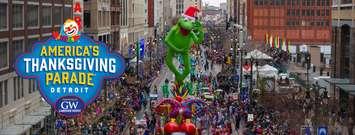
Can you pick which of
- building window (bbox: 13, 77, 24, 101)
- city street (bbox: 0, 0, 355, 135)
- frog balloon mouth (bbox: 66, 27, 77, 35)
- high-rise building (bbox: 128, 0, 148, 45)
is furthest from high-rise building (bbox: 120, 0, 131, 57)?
frog balloon mouth (bbox: 66, 27, 77, 35)

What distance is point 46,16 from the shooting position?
54406 millimetres

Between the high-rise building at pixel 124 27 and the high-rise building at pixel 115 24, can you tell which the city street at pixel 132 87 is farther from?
the high-rise building at pixel 124 27

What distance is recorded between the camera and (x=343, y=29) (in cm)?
6025

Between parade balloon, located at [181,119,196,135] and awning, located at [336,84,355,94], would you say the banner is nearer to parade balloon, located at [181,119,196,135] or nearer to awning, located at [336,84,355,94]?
parade balloon, located at [181,119,196,135]

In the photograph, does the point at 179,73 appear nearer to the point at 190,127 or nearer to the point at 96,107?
the point at 190,127

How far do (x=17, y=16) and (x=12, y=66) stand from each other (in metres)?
3.60

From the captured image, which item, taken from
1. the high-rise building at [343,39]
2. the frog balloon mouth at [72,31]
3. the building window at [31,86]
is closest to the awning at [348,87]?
the high-rise building at [343,39]

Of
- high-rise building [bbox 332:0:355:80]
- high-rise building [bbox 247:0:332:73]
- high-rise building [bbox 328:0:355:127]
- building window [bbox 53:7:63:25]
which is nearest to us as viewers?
high-rise building [bbox 328:0:355:127]

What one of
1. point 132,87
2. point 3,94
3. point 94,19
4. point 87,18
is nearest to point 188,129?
point 3,94

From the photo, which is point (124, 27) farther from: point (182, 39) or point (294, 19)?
point (182, 39)

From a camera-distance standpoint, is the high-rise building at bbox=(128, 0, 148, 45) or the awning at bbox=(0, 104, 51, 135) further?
the high-rise building at bbox=(128, 0, 148, 45)

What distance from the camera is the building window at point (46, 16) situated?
53306 mm

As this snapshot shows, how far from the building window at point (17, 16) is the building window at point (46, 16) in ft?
18.8

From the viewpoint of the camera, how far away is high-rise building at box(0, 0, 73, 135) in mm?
41250
